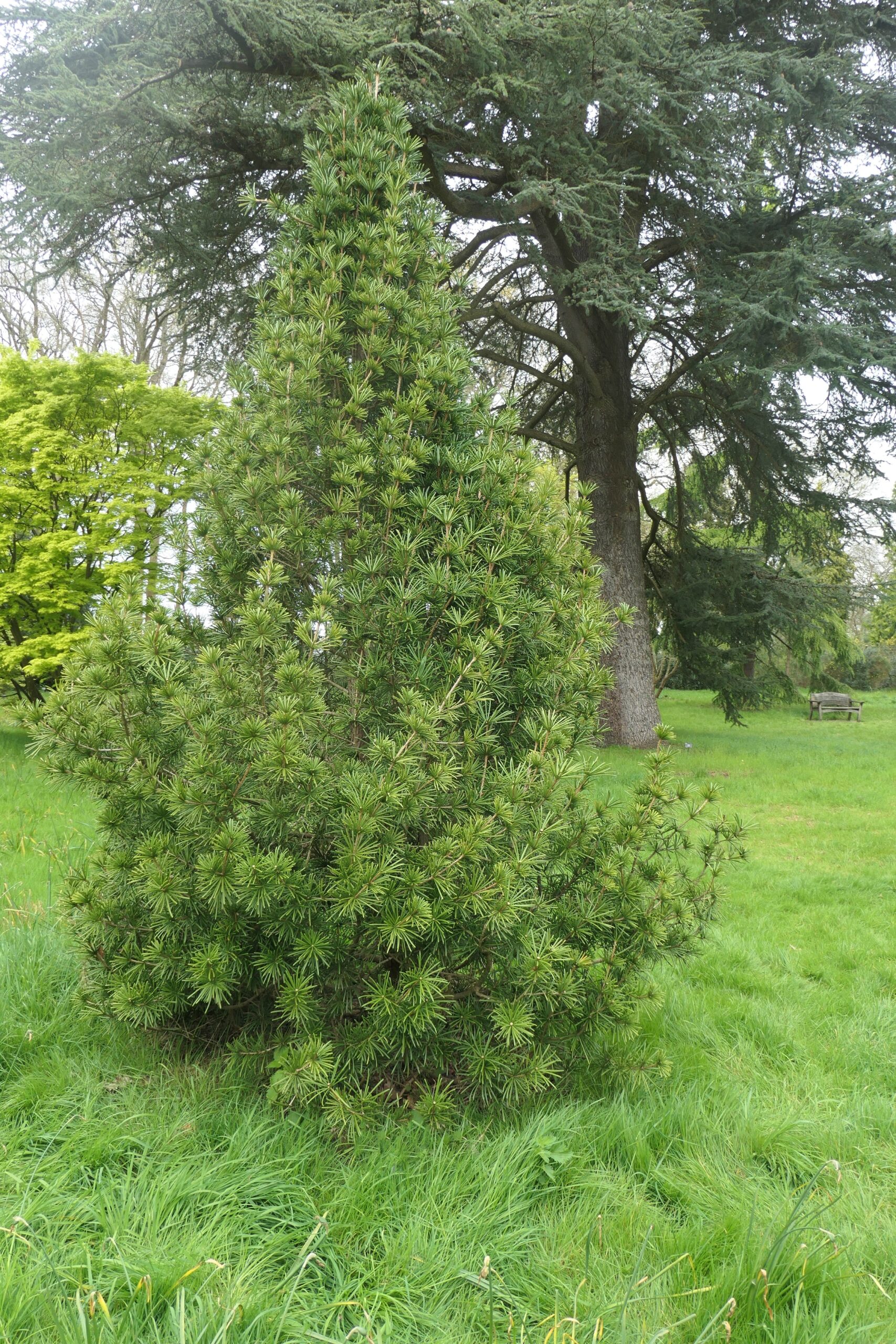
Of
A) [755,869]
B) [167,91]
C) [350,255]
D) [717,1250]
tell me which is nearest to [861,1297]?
[717,1250]

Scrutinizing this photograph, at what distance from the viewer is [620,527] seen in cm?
1139

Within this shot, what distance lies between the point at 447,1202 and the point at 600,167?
29.0ft

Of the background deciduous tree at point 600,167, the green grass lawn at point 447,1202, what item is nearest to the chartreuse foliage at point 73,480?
the background deciduous tree at point 600,167

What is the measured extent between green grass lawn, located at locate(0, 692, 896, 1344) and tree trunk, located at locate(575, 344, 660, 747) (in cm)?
767

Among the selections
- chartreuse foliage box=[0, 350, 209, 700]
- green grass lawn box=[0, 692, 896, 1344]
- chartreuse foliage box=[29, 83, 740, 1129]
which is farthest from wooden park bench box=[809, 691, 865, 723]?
chartreuse foliage box=[29, 83, 740, 1129]

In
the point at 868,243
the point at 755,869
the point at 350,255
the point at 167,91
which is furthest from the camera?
the point at 868,243

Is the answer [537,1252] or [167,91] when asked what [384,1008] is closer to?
[537,1252]

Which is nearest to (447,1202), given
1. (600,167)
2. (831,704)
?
(600,167)

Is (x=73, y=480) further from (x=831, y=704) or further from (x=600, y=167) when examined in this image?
(x=831, y=704)

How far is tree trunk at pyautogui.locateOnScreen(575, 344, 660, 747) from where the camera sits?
1110cm

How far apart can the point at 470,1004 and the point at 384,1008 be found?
0.35m

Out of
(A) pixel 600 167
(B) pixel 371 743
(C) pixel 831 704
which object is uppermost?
(A) pixel 600 167

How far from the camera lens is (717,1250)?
2.02 m

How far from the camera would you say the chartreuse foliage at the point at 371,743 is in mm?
2316
